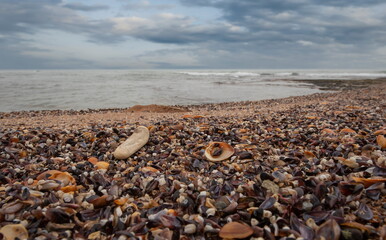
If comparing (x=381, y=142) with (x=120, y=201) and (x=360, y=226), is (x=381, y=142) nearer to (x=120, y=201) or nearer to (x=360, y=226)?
(x=360, y=226)

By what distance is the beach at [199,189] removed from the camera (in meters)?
2.17

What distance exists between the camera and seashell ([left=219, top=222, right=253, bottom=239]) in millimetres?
2053

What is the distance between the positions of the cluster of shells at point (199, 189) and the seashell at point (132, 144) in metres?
0.10

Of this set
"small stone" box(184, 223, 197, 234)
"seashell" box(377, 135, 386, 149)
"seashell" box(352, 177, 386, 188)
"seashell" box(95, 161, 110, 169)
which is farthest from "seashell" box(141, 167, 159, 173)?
"seashell" box(377, 135, 386, 149)

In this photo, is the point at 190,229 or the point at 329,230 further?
the point at 190,229

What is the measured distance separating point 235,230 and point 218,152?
6.22 ft

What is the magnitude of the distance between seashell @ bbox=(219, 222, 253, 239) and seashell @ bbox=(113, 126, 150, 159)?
239cm

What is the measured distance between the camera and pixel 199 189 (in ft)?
9.35

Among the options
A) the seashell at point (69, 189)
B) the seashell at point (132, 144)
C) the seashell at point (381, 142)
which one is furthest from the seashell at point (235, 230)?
the seashell at point (381, 142)

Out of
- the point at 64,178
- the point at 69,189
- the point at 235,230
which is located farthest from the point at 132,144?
the point at 235,230

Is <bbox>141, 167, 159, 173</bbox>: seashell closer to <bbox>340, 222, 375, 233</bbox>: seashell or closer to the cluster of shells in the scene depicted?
the cluster of shells

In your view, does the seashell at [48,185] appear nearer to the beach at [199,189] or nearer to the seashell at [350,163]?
the beach at [199,189]

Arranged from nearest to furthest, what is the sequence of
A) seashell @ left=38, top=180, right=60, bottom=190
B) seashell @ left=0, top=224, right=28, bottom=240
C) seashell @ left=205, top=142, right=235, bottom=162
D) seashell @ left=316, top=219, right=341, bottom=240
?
seashell @ left=316, top=219, right=341, bottom=240
seashell @ left=0, top=224, right=28, bottom=240
seashell @ left=38, top=180, right=60, bottom=190
seashell @ left=205, top=142, right=235, bottom=162

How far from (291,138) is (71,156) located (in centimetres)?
376
